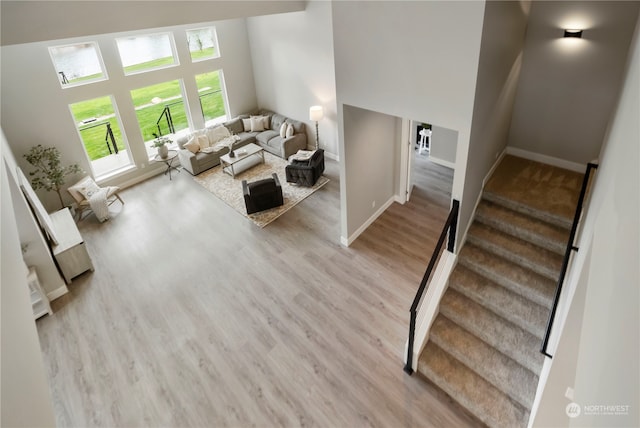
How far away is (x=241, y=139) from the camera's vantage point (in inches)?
372

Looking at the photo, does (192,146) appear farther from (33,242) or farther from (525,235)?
(525,235)

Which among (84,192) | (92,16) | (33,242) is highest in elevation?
(92,16)

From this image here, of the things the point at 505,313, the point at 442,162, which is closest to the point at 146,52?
the point at 442,162

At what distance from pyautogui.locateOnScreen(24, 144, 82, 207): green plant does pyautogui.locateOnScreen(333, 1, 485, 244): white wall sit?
5.80 meters

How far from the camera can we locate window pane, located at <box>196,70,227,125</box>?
9.29 metres

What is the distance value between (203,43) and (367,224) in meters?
6.29

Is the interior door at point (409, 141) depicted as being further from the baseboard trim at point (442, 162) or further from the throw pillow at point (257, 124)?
the throw pillow at point (257, 124)

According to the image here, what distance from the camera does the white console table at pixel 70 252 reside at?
5.66 m

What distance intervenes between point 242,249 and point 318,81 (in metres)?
4.48

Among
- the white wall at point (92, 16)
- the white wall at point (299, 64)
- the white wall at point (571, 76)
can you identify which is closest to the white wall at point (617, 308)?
the white wall at point (571, 76)

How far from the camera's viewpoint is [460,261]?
4.86m

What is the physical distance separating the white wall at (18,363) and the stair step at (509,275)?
4512 millimetres

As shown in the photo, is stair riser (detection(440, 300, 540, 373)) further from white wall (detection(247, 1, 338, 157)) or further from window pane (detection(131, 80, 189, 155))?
window pane (detection(131, 80, 189, 155))

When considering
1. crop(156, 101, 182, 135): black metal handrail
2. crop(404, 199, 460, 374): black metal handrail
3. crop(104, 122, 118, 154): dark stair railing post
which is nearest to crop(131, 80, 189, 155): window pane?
crop(156, 101, 182, 135): black metal handrail
